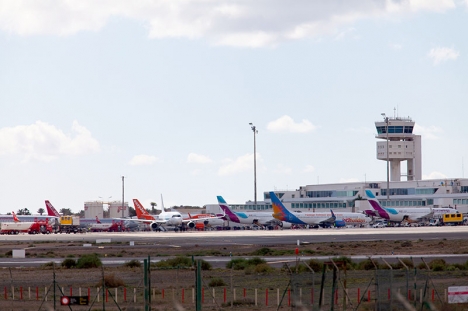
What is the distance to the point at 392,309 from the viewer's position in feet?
83.4

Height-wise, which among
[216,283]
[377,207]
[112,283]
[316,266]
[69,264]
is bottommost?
[69,264]

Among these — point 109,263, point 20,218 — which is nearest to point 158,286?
point 109,263

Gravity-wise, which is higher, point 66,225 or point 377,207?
point 377,207

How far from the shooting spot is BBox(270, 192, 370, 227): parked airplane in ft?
448

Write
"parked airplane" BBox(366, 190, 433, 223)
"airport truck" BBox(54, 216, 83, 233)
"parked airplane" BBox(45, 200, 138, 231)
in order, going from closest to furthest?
"parked airplane" BBox(366, 190, 433, 223), "airport truck" BBox(54, 216, 83, 233), "parked airplane" BBox(45, 200, 138, 231)

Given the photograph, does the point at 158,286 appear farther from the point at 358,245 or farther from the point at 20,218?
the point at 20,218

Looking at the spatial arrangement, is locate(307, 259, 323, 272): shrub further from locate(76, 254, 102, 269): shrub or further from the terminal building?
the terminal building

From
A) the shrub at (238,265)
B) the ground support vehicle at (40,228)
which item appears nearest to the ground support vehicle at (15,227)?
the ground support vehicle at (40,228)

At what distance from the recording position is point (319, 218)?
481 feet

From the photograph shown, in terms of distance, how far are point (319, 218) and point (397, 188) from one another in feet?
149

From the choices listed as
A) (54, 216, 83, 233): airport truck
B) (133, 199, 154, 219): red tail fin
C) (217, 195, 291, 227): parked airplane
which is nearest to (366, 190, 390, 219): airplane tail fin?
(217, 195, 291, 227): parked airplane

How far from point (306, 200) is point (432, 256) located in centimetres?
13687

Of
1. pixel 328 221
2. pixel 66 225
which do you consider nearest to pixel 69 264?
pixel 328 221

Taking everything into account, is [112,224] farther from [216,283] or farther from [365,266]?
[216,283]
